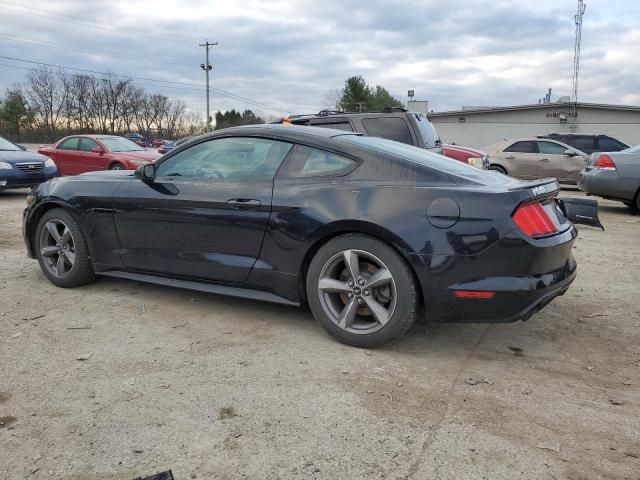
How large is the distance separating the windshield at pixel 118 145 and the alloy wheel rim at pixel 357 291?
12.2m

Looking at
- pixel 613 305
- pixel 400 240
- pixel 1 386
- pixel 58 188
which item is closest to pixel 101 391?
pixel 1 386

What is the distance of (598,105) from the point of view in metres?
35.8

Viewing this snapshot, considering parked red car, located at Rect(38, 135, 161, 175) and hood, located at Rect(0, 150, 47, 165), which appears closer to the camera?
hood, located at Rect(0, 150, 47, 165)

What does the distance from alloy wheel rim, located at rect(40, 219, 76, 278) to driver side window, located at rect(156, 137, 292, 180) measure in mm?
1102

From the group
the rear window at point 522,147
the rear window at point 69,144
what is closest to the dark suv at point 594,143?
the rear window at point 522,147

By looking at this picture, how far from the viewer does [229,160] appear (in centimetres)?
404

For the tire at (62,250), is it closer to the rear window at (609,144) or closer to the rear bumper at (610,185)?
the rear bumper at (610,185)

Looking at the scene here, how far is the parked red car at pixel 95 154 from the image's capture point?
540 inches

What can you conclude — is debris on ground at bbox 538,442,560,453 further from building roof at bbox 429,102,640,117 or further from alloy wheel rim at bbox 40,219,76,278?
building roof at bbox 429,102,640,117

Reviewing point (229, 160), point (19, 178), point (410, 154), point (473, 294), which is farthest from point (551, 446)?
point (19, 178)

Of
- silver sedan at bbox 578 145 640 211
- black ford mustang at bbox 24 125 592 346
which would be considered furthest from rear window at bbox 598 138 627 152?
black ford mustang at bbox 24 125 592 346

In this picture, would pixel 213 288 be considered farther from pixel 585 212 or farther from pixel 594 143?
pixel 594 143

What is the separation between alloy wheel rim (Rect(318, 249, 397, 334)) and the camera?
3.38 meters

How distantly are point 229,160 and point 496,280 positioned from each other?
2097mm
